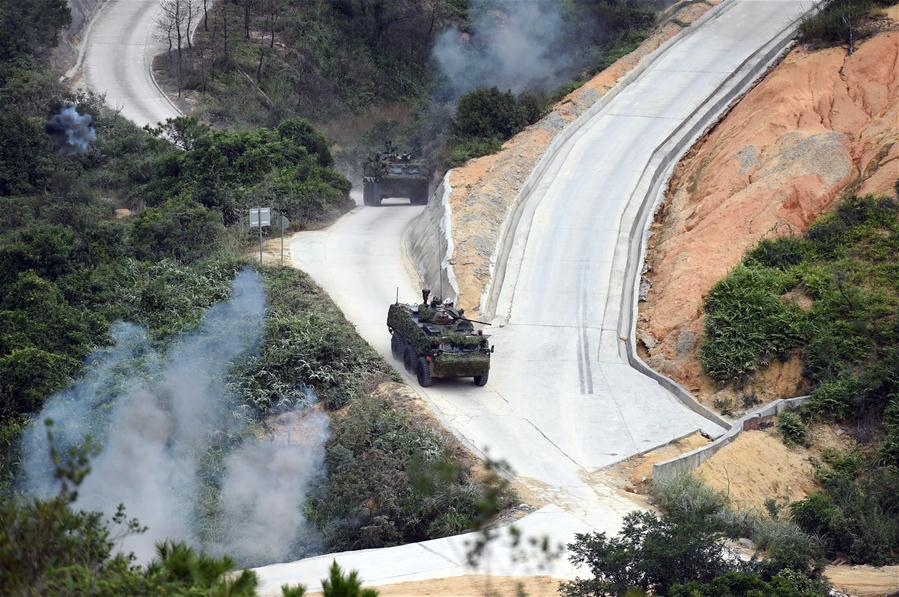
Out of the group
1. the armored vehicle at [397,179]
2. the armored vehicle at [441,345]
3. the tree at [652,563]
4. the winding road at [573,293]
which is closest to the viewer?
the tree at [652,563]

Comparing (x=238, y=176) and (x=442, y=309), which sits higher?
(x=238, y=176)

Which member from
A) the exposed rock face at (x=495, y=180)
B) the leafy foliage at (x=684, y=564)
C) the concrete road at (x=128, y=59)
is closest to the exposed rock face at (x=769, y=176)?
the exposed rock face at (x=495, y=180)

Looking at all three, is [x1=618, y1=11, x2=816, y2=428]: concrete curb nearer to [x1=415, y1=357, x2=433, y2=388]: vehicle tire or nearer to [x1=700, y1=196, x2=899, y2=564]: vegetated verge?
[x1=700, y1=196, x2=899, y2=564]: vegetated verge

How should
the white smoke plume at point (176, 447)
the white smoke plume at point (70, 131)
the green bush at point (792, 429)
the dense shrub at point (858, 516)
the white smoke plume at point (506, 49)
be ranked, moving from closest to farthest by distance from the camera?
1. the dense shrub at point (858, 516)
2. the white smoke plume at point (176, 447)
3. the green bush at point (792, 429)
4. the white smoke plume at point (70, 131)
5. the white smoke plume at point (506, 49)

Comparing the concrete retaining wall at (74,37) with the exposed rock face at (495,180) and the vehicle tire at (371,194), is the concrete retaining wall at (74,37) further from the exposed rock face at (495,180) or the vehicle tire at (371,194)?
the exposed rock face at (495,180)

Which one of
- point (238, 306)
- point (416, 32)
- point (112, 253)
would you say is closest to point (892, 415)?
point (238, 306)

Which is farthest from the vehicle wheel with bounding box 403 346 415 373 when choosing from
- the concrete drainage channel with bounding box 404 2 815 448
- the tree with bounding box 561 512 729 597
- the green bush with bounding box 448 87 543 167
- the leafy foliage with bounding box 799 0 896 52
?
the leafy foliage with bounding box 799 0 896 52

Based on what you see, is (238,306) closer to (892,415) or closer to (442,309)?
(442,309)

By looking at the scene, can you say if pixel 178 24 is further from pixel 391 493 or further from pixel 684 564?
pixel 684 564
